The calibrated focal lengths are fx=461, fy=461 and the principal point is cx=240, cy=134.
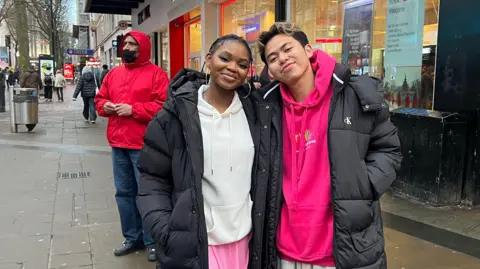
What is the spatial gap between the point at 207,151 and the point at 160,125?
0.24 metres

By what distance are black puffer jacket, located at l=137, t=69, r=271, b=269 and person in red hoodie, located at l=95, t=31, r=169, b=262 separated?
1.64 m

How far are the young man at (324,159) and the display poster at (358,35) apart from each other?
15.7ft

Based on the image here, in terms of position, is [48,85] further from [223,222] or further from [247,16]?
[223,222]

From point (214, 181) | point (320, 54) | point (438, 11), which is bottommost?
point (214, 181)

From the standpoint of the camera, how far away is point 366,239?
1.88m

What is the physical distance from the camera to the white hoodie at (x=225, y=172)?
1.97 m

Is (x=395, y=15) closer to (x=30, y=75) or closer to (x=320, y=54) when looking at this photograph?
(x=320, y=54)

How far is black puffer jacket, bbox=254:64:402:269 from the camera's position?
1854 mm

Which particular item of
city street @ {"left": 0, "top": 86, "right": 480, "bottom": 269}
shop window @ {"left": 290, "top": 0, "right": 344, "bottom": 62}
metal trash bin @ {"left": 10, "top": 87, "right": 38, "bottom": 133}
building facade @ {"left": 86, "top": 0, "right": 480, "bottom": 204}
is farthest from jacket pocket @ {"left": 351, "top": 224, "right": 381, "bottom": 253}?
metal trash bin @ {"left": 10, "top": 87, "right": 38, "bottom": 133}

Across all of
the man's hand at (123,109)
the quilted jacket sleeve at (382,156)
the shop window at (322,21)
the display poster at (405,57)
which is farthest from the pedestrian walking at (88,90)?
the quilted jacket sleeve at (382,156)

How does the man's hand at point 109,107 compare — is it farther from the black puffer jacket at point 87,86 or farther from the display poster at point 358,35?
the black puffer jacket at point 87,86

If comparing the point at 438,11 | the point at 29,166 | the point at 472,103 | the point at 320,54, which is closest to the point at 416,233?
the point at 472,103

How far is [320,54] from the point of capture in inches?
80.2

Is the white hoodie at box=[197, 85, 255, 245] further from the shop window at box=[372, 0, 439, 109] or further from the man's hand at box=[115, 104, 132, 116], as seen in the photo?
the shop window at box=[372, 0, 439, 109]
